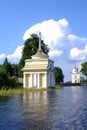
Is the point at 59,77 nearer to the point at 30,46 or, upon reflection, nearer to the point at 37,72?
the point at 30,46

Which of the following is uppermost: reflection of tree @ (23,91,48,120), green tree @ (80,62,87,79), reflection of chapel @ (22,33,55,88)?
green tree @ (80,62,87,79)

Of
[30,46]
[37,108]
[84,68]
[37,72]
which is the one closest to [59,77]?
[84,68]

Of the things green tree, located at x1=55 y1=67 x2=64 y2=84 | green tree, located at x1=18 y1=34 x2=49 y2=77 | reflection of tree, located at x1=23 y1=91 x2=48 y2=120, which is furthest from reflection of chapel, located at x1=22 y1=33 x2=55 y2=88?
green tree, located at x1=55 y1=67 x2=64 y2=84

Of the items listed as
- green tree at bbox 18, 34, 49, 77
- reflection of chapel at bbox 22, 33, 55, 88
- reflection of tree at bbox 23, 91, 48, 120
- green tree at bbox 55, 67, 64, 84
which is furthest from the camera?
green tree at bbox 55, 67, 64, 84

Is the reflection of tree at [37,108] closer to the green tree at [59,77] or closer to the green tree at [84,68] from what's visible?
the green tree at [59,77]

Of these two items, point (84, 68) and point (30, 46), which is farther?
point (84, 68)

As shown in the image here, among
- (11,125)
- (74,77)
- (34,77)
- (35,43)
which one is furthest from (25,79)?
(74,77)

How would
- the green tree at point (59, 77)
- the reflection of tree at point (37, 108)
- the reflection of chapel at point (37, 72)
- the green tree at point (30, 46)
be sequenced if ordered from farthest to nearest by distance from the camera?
1. the green tree at point (59, 77)
2. the green tree at point (30, 46)
3. the reflection of chapel at point (37, 72)
4. the reflection of tree at point (37, 108)

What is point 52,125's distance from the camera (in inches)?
711

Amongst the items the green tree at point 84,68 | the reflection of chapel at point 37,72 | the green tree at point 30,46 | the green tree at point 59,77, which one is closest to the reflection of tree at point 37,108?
the reflection of chapel at point 37,72

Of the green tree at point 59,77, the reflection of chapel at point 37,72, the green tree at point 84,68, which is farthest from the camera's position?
the green tree at point 84,68

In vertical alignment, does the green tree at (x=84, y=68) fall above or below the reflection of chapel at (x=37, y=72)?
above

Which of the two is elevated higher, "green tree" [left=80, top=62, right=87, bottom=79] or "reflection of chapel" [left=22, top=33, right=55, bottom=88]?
"green tree" [left=80, top=62, right=87, bottom=79]

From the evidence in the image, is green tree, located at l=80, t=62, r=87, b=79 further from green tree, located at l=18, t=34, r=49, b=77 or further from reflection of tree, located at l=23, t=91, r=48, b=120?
reflection of tree, located at l=23, t=91, r=48, b=120
